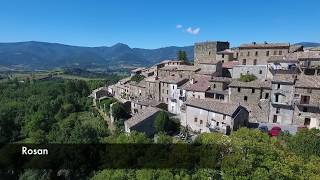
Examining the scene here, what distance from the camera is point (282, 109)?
126 feet

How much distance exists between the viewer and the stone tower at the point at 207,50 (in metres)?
60.0

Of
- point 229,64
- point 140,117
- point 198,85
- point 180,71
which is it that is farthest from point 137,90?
point 229,64

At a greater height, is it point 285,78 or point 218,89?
point 285,78

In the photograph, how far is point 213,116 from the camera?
1507 inches

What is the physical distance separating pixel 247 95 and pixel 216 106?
5474mm

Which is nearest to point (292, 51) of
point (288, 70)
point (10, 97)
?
point (288, 70)

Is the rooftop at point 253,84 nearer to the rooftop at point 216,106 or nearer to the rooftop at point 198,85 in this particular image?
the rooftop at point 216,106

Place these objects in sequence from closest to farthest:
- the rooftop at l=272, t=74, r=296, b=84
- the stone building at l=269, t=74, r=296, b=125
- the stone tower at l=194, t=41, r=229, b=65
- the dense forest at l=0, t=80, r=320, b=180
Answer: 1. the dense forest at l=0, t=80, r=320, b=180
2. the stone building at l=269, t=74, r=296, b=125
3. the rooftop at l=272, t=74, r=296, b=84
4. the stone tower at l=194, t=41, r=229, b=65

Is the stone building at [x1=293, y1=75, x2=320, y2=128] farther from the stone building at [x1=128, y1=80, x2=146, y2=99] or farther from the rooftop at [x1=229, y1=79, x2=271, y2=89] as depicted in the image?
the stone building at [x1=128, y1=80, x2=146, y2=99]

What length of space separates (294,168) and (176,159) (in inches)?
321

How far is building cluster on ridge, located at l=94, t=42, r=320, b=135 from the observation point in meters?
36.8

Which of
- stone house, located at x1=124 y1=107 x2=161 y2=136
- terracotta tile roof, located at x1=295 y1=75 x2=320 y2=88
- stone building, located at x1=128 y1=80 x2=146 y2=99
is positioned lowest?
stone house, located at x1=124 y1=107 x2=161 y2=136

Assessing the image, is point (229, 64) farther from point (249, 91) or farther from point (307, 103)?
point (307, 103)

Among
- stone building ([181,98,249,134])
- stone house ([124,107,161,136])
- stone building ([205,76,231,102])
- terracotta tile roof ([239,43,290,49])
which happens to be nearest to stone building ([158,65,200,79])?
terracotta tile roof ([239,43,290,49])
